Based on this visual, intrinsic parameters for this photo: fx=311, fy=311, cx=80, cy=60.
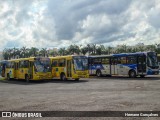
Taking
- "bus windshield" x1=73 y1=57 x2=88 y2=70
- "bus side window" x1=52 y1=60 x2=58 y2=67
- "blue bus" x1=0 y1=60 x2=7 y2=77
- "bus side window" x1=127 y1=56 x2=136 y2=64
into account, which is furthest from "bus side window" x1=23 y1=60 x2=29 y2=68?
"bus side window" x1=127 y1=56 x2=136 y2=64

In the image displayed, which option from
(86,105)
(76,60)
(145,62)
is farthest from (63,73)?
(86,105)

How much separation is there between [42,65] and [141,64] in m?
10.5

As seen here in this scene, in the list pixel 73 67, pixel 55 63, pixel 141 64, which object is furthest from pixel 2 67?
pixel 141 64

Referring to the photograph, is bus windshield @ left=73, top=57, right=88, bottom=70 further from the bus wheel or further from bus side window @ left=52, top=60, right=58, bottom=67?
the bus wheel

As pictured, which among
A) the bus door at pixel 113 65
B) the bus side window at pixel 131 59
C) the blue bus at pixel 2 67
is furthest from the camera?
the blue bus at pixel 2 67

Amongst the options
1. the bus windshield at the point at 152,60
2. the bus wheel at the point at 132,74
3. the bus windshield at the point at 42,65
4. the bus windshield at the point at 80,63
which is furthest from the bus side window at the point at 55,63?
the bus windshield at the point at 152,60

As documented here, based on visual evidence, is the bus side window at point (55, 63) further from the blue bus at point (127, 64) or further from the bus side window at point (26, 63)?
the blue bus at point (127, 64)

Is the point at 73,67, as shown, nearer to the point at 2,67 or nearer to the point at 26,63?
the point at 26,63

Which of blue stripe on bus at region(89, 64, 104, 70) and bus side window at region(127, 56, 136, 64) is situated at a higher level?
bus side window at region(127, 56, 136, 64)

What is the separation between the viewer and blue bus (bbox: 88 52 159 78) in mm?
32875

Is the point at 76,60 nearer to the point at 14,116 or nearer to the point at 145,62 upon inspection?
the point at 145,62

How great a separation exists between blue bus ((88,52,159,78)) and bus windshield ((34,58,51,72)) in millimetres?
8371

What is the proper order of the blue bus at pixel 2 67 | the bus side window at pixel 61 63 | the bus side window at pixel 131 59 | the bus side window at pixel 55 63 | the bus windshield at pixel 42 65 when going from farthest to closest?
the blue bus at pixel 2 67 < the bus side window at pixel 131 59 < the bus side window at pixel 55 63 < the bus side window at pixel 61 63 < the bus windshield at pixel 42 65

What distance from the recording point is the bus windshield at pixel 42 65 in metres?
31.6
